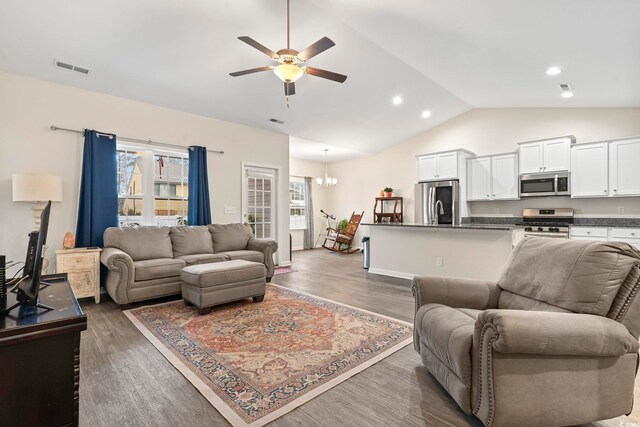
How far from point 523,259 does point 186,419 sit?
7.69ft

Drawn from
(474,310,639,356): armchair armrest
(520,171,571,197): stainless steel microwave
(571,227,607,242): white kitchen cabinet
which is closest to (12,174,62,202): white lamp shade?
(474,310,639,356): armchair armrest

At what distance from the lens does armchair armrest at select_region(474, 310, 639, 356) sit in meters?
1.43

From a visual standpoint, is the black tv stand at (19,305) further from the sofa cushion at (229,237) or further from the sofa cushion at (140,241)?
the sofa cushion at (229,237)

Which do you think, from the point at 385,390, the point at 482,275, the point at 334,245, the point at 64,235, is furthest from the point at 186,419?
the point at 334,245

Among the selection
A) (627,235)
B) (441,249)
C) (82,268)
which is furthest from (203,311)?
(627,235)

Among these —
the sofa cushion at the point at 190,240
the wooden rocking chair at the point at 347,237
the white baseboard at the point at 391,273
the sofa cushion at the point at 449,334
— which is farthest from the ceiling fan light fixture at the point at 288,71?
the wooden rocking chair at the point at 347,237

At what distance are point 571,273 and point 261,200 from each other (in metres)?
5.26

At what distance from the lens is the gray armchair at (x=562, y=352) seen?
1.46 m

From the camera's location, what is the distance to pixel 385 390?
6.46 ft

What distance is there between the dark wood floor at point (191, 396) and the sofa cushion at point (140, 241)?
1298mm

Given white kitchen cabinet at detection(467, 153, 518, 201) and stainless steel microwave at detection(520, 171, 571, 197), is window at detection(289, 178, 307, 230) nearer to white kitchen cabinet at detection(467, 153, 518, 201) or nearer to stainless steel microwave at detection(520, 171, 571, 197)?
white kitchen cabinet at detection(467, 153, 518, 201)

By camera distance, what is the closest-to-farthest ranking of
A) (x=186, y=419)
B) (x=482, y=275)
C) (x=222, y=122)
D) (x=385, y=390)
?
(x=186, y=419) → (x=385, y=390) → (x=482, y=275) → (x=222, y=122)

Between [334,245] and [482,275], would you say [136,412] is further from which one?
[334,245]

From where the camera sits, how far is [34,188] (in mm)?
3324
